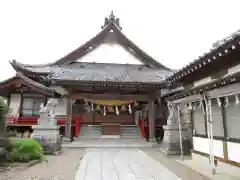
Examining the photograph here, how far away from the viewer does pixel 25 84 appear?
14.4 m

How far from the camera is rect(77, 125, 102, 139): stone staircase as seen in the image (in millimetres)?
15159

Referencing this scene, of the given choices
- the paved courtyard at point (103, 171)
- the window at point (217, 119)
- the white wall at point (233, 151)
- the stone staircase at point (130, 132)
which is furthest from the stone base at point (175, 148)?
the stone staircase at point (130, 132)

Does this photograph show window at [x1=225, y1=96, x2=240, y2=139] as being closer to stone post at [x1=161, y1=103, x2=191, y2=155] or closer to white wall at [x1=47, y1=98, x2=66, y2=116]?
stone post at [x1=161, y1=103, x2=191, y2=155]

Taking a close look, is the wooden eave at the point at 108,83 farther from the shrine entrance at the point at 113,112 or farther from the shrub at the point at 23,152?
the shrub at the point at 23,152

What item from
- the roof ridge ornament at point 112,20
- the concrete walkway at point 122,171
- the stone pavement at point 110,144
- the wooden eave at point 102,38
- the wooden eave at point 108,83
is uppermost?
the roof ridge ornament at point 112,20

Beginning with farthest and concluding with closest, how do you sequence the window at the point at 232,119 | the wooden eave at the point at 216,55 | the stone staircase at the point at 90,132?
1. the stone staircase at the point at 90,132
2. the window at the point at 232,119
3. the wooden eave at the point at 216,55

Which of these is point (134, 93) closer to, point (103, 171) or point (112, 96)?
point (112, 96)

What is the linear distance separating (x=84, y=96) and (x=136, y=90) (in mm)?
3403

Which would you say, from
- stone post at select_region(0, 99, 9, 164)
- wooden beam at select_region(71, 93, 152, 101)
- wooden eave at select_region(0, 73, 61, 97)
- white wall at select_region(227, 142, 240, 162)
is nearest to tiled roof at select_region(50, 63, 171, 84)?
wooden beam at select_region(71, 93, 152, 101)

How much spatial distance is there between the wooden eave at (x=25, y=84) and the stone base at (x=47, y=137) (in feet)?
13.1

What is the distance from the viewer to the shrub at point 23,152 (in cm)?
715

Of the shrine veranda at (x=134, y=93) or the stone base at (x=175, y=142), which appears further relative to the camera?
the stone base at (x=175, y=142)

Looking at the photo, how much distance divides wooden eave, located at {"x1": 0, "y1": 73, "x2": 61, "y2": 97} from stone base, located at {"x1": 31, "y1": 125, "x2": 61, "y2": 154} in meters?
3.99

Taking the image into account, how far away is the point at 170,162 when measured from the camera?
8289mm
